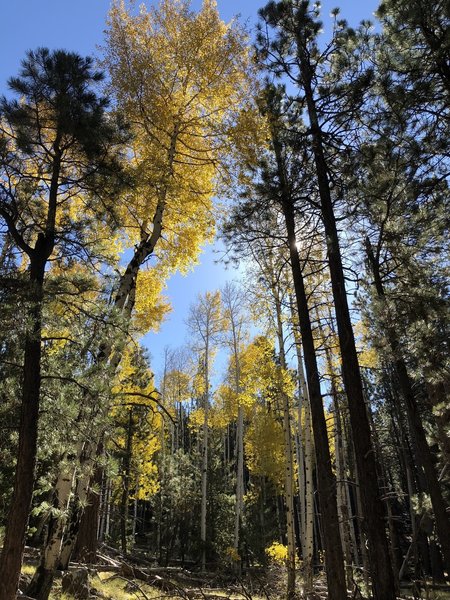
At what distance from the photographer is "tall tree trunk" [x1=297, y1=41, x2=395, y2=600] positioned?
15.1 feet

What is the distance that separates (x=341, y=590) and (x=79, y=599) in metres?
3.49

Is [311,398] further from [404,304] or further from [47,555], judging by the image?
[47,555]

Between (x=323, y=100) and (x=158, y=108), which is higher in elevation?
(x=158, y=108)

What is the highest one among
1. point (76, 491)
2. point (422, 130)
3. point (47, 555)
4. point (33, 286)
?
point (422, 130)

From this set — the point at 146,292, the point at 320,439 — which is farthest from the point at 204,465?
the point at 320,439

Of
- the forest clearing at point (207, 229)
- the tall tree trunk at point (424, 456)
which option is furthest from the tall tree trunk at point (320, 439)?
the tall tree trunk at point (424, 456)

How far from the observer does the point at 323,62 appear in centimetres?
700

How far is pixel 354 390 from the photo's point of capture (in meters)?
5.43

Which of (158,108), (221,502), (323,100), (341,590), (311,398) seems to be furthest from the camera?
(221,502)

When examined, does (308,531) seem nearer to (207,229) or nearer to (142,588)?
(142,588)

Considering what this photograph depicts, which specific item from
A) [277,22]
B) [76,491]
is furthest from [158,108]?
[76,491]

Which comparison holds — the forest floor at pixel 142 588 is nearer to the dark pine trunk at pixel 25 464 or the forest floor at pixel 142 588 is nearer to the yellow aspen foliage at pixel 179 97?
the dark pine trunk at pixel 25 464

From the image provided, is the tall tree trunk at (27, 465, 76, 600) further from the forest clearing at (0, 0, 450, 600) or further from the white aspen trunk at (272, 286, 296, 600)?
the white aspen trunk at (272, 286, 296, 600)

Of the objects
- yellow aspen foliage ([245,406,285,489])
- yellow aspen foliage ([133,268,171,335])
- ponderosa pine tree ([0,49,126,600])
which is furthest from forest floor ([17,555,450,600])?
yellow aspen foliage ([245,406,285,489])
